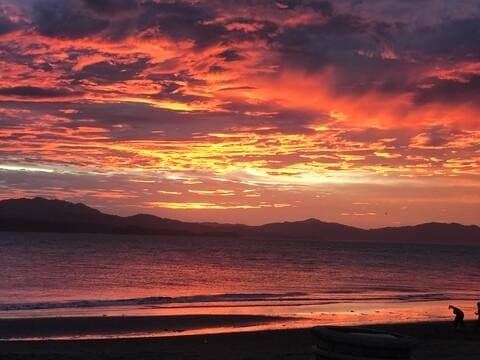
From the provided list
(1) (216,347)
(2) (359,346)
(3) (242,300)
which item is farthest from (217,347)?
(3) (242,300)

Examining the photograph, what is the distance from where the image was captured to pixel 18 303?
33000 millimetres

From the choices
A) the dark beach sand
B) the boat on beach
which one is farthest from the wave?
the boat on beach

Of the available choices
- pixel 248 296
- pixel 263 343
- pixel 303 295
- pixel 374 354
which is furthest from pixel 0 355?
pixel 303 295

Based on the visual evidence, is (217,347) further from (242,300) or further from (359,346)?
(242,300)

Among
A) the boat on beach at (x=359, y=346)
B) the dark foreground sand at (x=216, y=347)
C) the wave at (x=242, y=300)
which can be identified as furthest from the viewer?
the wave at (x=242, y=300)

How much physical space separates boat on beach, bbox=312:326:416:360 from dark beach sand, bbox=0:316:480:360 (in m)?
10.4

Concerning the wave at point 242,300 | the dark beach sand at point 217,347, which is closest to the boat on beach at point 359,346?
the dark beach sand at point 217,347

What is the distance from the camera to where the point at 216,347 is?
18438 millimetres

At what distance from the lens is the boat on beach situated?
5582mm

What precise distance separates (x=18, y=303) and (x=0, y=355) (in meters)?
17.7

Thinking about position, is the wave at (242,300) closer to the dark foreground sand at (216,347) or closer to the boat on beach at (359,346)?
the dark foreground sand at (216,347)

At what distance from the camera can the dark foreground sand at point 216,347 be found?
16.3 m

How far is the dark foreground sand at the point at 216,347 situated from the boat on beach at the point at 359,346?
10416 millimetres

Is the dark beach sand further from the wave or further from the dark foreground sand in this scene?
the wave
